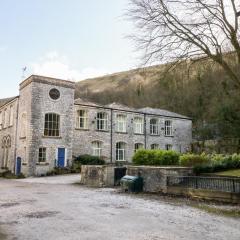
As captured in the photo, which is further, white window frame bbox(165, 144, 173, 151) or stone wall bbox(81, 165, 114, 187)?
white window frame bbox(165, 144, 173, 151)

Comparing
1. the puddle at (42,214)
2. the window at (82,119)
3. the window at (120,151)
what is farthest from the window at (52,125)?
the puddle at (42,214)

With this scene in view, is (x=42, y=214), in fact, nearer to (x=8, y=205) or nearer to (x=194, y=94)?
(x=8, y=205)

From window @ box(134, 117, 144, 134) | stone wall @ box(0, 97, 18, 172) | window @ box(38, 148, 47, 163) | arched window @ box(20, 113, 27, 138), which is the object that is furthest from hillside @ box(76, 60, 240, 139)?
stone wall @ box(0, 97, 18, 172)

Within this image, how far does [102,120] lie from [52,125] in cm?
686

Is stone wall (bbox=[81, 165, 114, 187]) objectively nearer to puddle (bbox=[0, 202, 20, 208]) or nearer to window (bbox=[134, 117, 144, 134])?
puddle (bbox=[0, 202, 20, 208])

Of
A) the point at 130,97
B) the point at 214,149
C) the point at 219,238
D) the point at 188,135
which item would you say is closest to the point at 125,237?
the point at 219,238

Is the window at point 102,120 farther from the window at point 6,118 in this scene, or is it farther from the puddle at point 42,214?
the puddle at point 42,214

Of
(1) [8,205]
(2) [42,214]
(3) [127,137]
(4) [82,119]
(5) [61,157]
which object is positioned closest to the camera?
(2) [42,214]

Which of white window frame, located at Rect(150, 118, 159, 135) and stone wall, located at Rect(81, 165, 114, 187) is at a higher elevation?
white window frame, located at Rect(150, 118, 159, 135)

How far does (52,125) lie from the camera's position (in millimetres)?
34250

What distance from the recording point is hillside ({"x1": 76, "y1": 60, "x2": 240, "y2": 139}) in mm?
16797

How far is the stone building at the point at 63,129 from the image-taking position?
33.2 m

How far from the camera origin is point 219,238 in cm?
840

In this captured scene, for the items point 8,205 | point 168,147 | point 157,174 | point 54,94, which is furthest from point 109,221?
point 168,147
